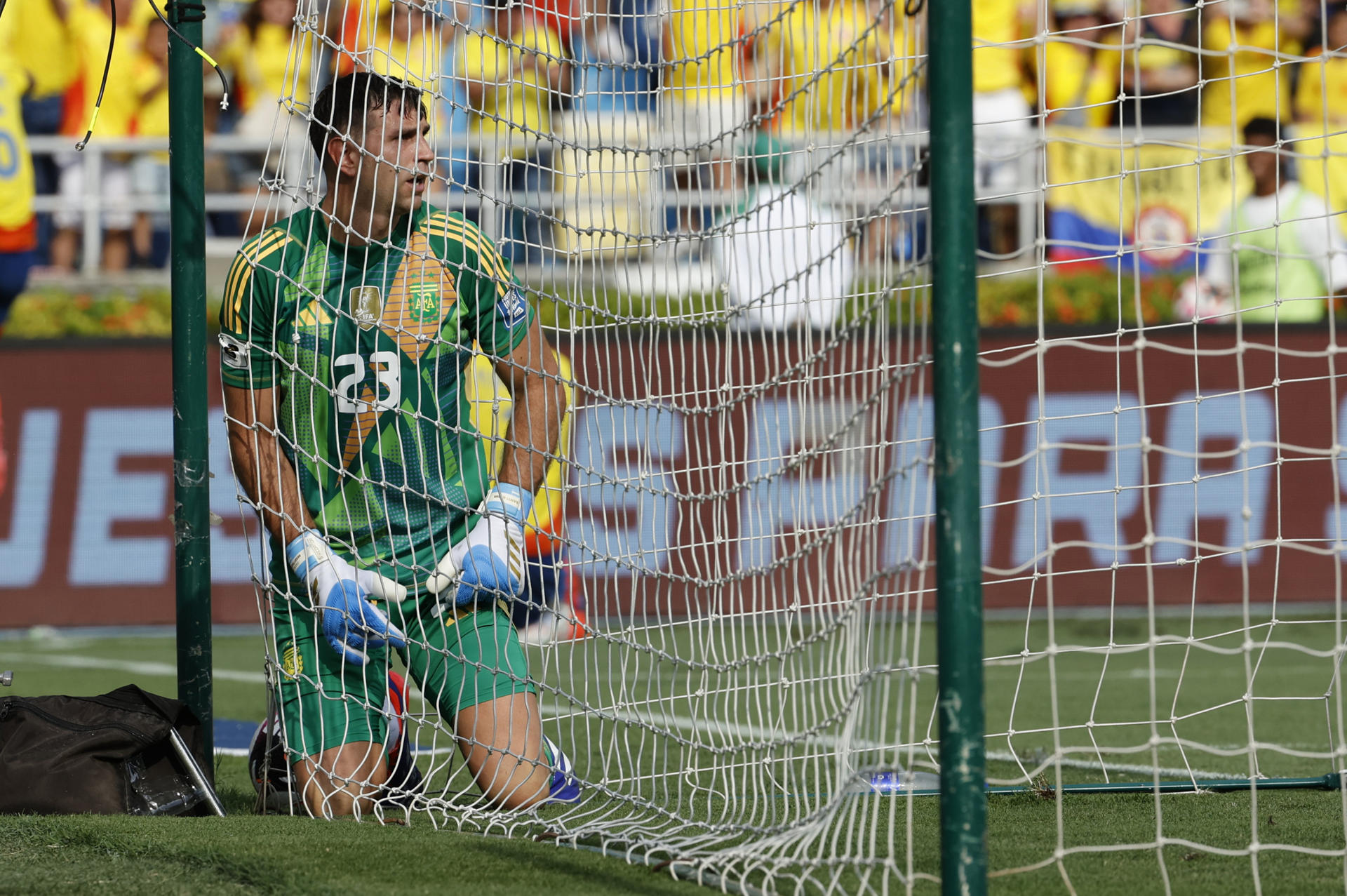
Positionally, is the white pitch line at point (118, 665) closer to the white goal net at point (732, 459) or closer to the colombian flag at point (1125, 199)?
the white goal net at point (732, 459)

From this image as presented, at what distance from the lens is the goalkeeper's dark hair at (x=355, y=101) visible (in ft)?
12.7

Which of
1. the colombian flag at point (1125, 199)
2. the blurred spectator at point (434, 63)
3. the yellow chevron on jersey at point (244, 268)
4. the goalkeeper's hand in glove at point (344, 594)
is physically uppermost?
the colombian flag at point (1125, 199)

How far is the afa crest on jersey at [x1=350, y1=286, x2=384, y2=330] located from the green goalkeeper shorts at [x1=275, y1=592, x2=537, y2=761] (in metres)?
0.74

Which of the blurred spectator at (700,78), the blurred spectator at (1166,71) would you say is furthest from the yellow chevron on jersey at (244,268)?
the blurred spectator at (1166,71)

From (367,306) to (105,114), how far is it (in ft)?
24.9

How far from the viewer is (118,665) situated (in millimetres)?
7285

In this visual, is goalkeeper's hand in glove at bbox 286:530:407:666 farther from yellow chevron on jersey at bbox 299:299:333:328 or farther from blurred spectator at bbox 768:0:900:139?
blurred spectator at bbox 768:0:900:139

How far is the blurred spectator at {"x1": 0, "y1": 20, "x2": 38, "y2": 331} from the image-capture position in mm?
9531

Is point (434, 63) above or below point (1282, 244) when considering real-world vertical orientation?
below

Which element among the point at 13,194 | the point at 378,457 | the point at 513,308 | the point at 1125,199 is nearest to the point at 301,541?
the point at 378,457

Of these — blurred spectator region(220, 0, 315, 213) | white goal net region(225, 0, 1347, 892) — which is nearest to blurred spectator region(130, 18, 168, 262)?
blurred spectator region(220, 0, 315, 213)

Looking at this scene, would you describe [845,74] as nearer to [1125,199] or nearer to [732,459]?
[732,459]

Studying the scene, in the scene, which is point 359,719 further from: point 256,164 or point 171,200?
point 256,164

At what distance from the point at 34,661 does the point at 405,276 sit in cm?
430
